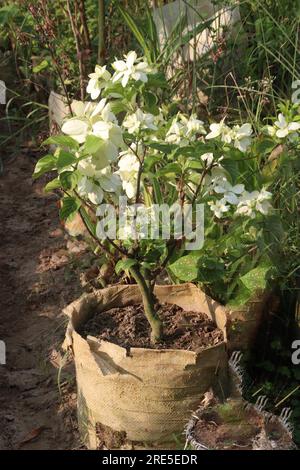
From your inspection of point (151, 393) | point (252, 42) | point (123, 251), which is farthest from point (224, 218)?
point (252, 42)

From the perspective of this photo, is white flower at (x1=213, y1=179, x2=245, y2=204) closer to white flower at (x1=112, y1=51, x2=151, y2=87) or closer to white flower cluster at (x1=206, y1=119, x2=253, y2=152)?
white flower cluster at (x1=206, y1=119, x2=253, y2=152)

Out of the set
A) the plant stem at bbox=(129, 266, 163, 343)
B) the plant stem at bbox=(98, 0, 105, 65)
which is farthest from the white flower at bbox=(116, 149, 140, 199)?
the plant stem at bbox=(98, 0, 105, 65)

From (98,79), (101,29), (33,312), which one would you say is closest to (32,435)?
(33,312)

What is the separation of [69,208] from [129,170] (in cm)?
22

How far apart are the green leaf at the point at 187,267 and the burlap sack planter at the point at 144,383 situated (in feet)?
0.50

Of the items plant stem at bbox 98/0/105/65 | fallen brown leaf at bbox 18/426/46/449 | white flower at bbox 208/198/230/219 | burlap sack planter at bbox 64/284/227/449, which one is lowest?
fallen brown leaf at bbox 18/426/46/449

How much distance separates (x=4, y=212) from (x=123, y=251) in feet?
5.81

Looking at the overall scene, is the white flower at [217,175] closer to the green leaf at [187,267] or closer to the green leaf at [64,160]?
the green leaf at [187,267]

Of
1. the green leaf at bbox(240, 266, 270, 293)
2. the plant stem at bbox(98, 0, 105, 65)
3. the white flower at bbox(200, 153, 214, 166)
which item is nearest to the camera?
the white flower at bbox(200, 153, 214, 166)

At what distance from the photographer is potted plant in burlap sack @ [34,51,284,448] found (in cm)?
259

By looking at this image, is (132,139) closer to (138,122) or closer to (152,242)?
(138,122)

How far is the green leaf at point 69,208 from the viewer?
261cm

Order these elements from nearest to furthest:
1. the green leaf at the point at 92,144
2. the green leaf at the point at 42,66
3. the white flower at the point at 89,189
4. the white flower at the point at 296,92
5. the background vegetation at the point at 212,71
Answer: the green leaf at the point at 92,144
the white flower at the point at 89,189
the background vegetation at the point at 212,71
the white flower at the point at 296,92
the green leaf at the point at 42,66

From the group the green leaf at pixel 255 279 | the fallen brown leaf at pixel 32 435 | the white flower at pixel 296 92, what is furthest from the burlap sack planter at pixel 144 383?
the white flower at pixel 296 92
